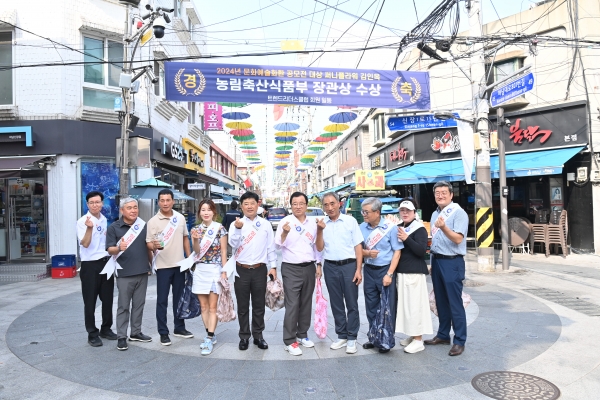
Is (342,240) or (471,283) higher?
(342,240)

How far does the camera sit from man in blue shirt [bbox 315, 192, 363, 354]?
15.3ft

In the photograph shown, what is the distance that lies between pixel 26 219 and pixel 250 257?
9333mm

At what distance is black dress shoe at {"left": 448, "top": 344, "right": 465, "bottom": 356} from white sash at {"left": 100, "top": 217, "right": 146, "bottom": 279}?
3.74 metres

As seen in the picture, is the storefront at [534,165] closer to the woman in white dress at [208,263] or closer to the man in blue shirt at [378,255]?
the man in blue shirt at [378,255]

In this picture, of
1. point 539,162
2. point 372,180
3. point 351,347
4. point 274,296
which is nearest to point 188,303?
point 274,296

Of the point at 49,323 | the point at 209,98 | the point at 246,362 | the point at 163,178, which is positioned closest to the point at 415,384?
the point at 246,362

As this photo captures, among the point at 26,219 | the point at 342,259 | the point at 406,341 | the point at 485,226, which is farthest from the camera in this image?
the point at 26,219

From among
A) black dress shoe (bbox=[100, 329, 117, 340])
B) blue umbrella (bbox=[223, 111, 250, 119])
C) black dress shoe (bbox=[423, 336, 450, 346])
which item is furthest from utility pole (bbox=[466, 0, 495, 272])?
blue umbrella (bbox=[223, 111, 250, 119])

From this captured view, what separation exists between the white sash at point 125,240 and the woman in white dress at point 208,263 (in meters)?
0.69

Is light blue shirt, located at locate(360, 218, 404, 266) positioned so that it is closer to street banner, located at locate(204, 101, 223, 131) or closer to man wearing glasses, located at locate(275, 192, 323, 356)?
man wearing glasses, located at locate(275, 192, 323, 356)

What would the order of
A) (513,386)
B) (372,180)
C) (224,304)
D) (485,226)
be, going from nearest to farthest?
1. (513,386)
2. (224,304)
3. (485,226)
4. (372,180)

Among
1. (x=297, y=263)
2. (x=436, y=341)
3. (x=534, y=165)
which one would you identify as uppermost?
(x=534, y=165)

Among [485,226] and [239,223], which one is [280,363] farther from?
[485,226]

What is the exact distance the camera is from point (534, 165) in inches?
491
